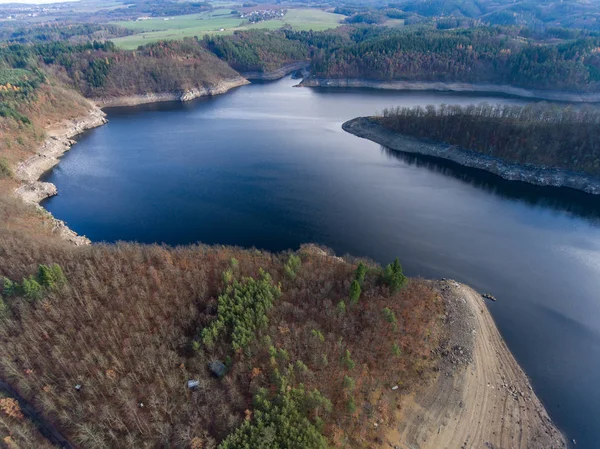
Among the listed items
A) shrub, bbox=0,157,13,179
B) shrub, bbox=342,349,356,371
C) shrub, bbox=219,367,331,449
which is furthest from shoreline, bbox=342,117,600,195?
shrub, bbox=0,157,13,179

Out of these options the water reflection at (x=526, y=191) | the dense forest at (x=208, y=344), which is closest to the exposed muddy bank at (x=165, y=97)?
the water reflection at (x=526, y=191)

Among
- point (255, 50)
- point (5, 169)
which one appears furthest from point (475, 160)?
point (255, 50)

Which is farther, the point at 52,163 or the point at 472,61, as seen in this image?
the point at 472,61

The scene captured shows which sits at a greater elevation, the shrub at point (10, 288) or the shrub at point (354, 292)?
the shrub at point (10, 288)

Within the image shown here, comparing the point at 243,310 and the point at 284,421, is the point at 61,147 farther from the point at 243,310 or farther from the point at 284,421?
the point at 284,421

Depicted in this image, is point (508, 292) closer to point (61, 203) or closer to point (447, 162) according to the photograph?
point (447, 162)

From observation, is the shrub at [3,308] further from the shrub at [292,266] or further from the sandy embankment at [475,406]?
the sandy embankment at [475,406]

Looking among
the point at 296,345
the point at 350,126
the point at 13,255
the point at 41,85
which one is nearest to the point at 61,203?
the point at 13,255
